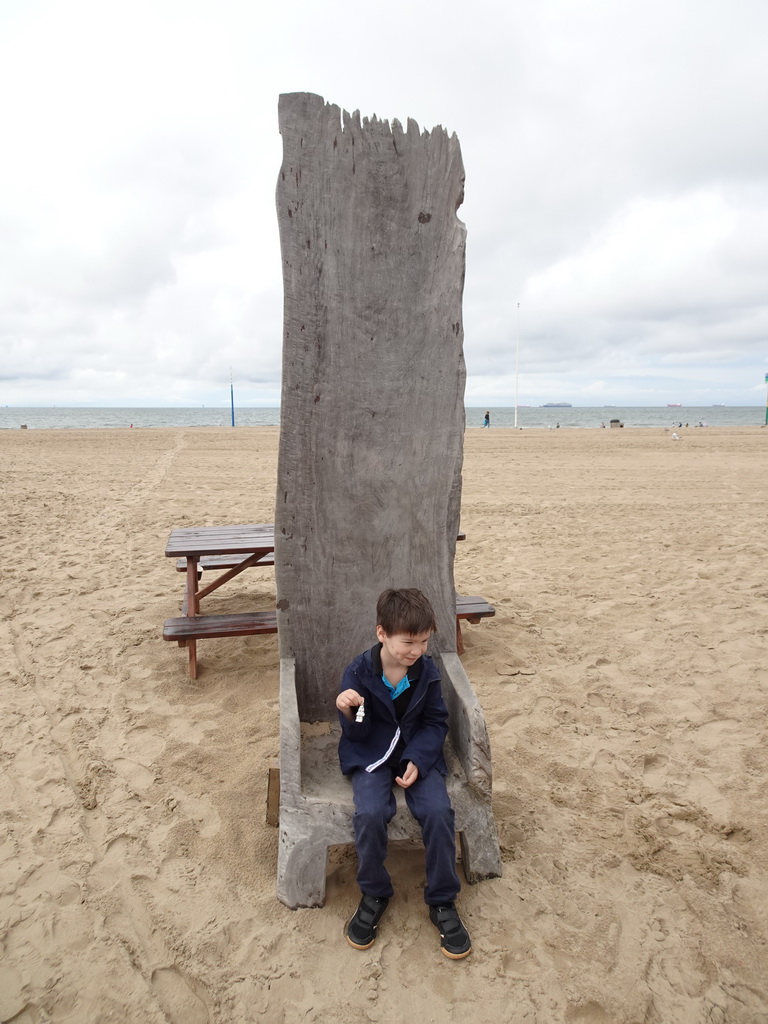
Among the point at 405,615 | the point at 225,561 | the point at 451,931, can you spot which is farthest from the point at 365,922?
the point at 225,561

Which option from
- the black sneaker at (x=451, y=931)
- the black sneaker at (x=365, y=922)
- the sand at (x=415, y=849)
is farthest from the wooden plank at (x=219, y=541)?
the black sneaker at (x=451, y=931)

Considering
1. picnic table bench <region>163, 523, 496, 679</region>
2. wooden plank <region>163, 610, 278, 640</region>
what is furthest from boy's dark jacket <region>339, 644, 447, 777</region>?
wooden plank <region>163, 610, 278, 640</region>

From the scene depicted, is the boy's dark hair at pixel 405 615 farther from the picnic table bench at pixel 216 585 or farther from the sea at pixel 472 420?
the sea at pixel 472 420

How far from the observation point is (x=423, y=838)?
2.24 metres

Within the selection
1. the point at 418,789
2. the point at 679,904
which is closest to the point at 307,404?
the point at 418,789

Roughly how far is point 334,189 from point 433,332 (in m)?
0.71

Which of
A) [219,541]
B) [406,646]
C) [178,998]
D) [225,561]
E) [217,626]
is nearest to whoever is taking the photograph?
[178,998]

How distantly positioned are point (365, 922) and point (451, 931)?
0.90 ft

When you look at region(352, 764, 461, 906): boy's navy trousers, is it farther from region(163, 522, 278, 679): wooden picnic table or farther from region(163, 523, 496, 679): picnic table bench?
region(163, 522, 278, 679): wooden picnic table

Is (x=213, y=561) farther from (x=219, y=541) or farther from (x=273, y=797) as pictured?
(x=273, y=797)

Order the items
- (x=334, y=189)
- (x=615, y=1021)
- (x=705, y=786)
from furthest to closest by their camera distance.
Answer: (x=705, y=786), (x=334, y=189), (x=615, y=1021)

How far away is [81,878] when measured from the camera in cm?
239

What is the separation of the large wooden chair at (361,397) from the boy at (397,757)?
17cm

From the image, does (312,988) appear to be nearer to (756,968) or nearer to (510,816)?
(510,816)
